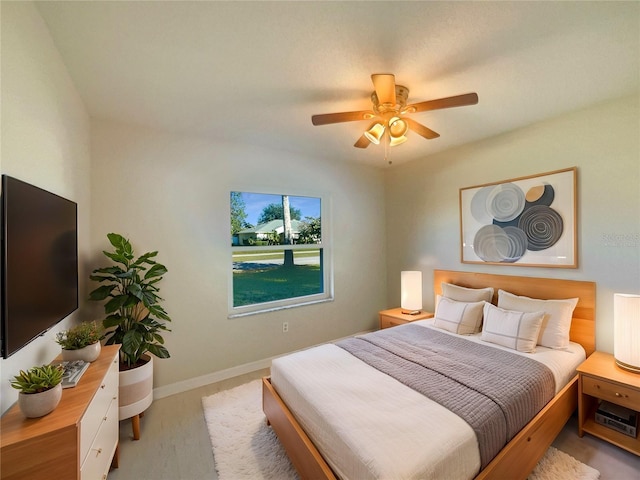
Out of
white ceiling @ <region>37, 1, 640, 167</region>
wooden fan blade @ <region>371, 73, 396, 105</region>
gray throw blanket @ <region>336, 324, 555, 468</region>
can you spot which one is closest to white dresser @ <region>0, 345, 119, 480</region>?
gray throw blanket @ <region>336, 324, 555, 468</region>

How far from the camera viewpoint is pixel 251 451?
6.08ft

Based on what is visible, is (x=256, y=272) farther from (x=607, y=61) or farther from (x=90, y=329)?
(x=607, y=61)

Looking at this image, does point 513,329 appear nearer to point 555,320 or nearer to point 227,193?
point 555,320

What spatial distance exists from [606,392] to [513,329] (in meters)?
0.61

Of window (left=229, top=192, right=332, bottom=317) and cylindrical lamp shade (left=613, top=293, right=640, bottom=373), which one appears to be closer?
cylindrical lamp shade (left=613, top=293, right=640, bottom=373)

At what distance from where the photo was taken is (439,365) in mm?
1915

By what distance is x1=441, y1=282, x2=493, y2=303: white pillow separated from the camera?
2803 millimetres

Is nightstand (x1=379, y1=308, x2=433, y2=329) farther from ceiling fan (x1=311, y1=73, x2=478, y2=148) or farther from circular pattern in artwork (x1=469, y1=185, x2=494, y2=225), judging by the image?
ceiling fan (x1=311, y1=73, x2=478, y2=148)

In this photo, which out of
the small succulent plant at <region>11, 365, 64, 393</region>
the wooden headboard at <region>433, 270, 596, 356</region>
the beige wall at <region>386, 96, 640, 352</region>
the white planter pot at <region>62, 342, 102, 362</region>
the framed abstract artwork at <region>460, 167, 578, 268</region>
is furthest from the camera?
the framed abstract artwork at <region>460, 167, 578, 268</region>

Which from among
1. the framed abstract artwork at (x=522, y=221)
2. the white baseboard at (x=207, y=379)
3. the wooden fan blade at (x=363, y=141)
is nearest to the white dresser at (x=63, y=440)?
the white baseboard at (x=207, y=379)

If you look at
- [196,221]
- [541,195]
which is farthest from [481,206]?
[196,221]

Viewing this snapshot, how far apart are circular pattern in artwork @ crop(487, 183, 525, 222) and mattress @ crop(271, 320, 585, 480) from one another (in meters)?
1.42

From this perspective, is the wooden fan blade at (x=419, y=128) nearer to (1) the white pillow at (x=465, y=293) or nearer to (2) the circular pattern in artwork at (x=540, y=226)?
(2) the circular pattern in artwork at (x=540, y=226)

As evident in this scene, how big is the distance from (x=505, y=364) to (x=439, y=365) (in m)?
0.47
